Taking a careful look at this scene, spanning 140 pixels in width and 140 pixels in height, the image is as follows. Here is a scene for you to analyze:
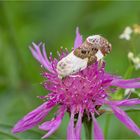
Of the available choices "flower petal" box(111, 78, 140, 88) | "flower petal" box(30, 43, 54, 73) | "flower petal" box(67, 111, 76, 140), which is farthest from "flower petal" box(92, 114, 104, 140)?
"flower petal" box(30, 43, 54, 73)

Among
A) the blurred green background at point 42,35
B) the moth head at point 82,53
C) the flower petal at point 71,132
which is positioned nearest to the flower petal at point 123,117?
the flower petal at point 71,132

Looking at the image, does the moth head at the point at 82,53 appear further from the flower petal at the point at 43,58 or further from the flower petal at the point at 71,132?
the flower petal at the point at 43,58

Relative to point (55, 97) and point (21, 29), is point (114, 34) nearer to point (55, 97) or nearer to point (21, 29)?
point (21, 29)

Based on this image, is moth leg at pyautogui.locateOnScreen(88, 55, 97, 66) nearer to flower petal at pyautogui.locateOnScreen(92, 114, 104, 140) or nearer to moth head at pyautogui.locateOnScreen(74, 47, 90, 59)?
moth head at pyautogui.locateOnScreen(74, 47, 90, 59)

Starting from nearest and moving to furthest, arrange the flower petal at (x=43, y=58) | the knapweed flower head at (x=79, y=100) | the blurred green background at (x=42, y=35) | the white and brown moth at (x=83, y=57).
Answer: the white and brown moth at (x=83, y=57), the knapweed flower head at (x=79, y=100), the flower petal at (x=43, y=58), the blurred green background at (x=42, y=35)

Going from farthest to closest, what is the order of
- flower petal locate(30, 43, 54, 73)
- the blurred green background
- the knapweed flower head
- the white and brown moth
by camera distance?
the blurred green background < flower petal locate(30, 43, 54, 73) < the knapweed flower head < the white and brown moth

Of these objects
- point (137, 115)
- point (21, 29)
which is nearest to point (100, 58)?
point (137, 115)
